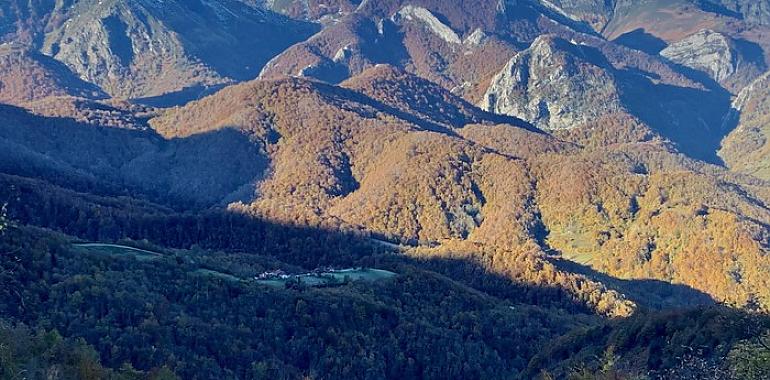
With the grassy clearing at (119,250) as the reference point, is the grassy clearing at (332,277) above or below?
above

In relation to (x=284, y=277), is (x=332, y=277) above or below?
above

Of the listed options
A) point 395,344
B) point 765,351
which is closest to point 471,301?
point 395,344

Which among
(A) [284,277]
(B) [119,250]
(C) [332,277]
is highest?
(C) [332,277]

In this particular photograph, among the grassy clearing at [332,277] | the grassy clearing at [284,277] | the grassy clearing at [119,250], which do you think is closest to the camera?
the grassy clearing at [119,250]

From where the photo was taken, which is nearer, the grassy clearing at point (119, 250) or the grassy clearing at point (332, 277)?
the grassy clearing at point (119, 250)

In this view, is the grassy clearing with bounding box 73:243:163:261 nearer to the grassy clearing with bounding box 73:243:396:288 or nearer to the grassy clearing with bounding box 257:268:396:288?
A: the grassy clearing with bounding box 73:243:396:288

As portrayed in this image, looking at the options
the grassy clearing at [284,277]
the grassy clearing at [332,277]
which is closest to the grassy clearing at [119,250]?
the grassy clearing at [284,277]

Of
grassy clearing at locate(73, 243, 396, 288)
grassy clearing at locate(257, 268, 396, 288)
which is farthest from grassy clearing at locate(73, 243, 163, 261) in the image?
grassy clearing at locate(257, 268, 396, 288)

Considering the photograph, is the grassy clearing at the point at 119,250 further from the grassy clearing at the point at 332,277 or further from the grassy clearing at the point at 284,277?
the grassy clearing at the point at 332,277

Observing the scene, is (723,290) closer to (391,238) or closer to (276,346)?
(391,238)

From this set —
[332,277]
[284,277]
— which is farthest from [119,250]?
[332,277]

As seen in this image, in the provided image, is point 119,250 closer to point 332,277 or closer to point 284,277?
point 284,277

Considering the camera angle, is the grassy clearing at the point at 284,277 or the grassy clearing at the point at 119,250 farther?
the grassy clearing at the point at 284,277

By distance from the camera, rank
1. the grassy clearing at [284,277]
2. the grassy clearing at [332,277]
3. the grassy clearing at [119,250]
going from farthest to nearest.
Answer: the grassy clearing at [332,277] → the grassy clearing at [284,277] → the grassy clearing at [119,250]
